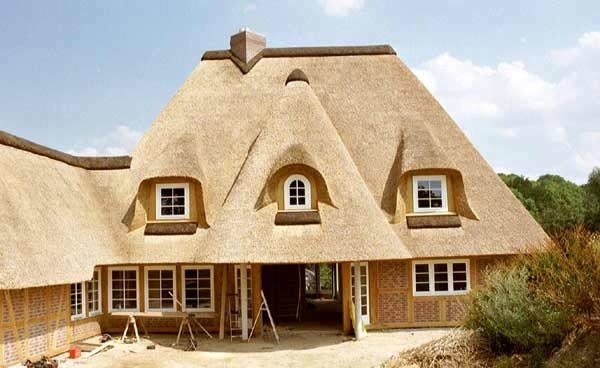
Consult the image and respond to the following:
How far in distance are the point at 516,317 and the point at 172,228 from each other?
396 inches

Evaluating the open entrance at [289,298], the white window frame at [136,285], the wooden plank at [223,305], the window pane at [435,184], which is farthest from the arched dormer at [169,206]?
the window pane at [435,184]

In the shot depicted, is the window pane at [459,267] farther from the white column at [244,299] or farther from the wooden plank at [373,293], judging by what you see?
the white column at [244,299]

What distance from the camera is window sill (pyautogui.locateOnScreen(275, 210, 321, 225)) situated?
14.8 metres

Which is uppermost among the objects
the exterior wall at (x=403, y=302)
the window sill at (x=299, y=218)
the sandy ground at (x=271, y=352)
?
the window sill at (x=299, y=218)

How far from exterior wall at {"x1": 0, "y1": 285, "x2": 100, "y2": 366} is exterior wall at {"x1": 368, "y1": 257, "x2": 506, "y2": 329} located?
26.6 feet

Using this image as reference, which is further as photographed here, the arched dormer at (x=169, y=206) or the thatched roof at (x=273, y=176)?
the arched dormer at (x=169, y=206)

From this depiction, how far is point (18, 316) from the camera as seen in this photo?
12516 mm

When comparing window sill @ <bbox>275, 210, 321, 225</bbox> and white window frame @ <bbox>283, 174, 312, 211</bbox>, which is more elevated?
white window frame @ <bbox>283, 174, 312, 211</bbox>

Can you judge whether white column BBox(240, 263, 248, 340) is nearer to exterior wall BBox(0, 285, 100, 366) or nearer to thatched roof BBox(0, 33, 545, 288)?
thatched roof BBox(0, 33, 545, 288)

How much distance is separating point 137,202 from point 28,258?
4.48 metres

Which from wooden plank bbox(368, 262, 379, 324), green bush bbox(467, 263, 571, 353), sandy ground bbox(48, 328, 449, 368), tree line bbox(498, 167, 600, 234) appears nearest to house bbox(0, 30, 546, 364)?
wooden plank bbox(368, 262, 379, 324)

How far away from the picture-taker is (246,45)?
68.2ft

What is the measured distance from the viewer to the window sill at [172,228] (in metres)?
16.3

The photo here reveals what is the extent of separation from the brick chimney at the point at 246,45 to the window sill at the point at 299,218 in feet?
26.3
